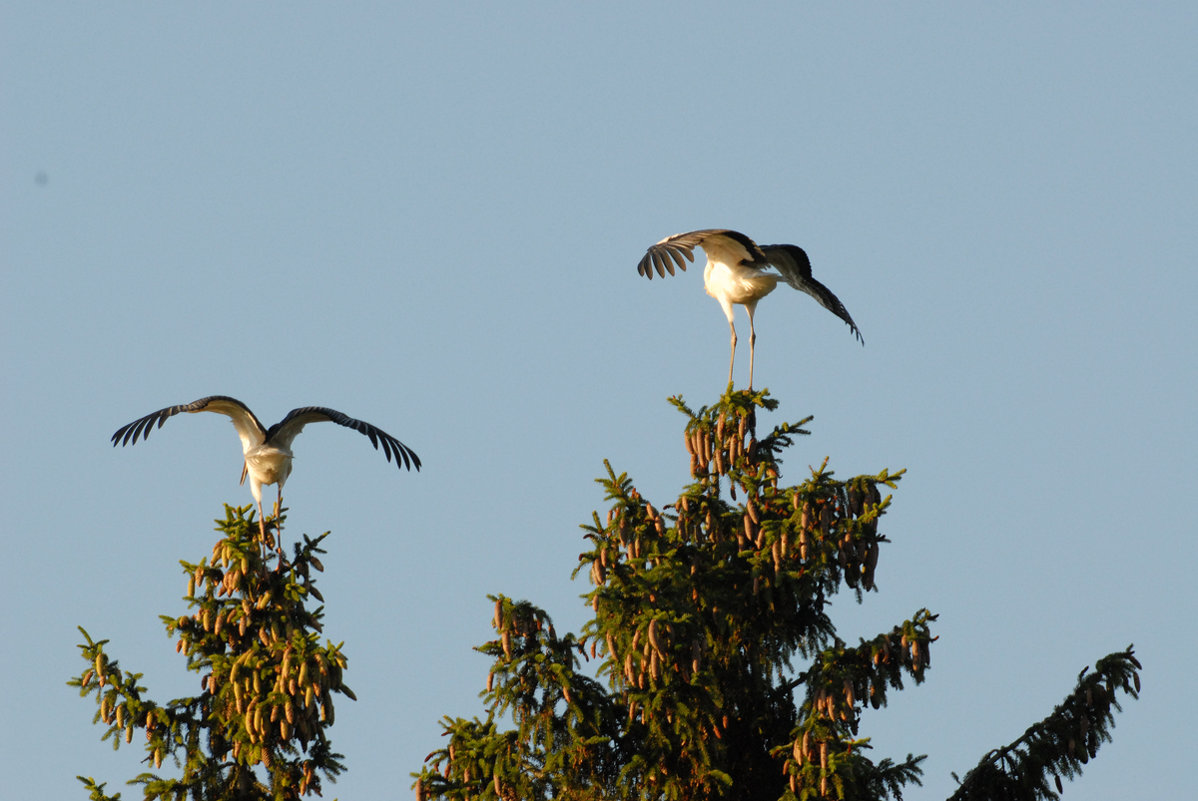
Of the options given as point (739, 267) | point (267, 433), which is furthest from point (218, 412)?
point (739, 267)

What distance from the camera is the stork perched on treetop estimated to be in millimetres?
17953

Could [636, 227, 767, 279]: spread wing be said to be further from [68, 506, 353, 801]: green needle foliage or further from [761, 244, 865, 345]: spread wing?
[68, 506, 353, 801]: green needle foliage

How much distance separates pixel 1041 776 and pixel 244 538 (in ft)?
21.1

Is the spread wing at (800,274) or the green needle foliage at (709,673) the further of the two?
the spread wing at (800,274)

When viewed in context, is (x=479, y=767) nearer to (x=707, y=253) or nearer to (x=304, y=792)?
(x=304, y=792)

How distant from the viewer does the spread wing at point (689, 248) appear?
17797 mm

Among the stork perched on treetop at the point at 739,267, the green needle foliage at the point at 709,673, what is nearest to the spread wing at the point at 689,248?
the stork perched on treetop at the point at 739,267

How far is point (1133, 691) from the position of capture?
46.1 feet

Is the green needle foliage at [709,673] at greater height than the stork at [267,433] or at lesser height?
lesser

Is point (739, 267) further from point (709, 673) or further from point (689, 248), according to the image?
point (709, 673)

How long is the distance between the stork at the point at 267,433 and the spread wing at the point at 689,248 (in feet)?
9.73

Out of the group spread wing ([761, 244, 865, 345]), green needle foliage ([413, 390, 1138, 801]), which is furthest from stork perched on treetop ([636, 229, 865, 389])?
green needle foliage ([413, 390, 1138, 801])

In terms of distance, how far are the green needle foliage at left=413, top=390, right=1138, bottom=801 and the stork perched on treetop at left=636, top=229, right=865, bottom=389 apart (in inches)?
131

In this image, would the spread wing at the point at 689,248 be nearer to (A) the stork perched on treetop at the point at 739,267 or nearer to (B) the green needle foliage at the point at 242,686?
(A) the stork perched on treetop at the point at 739,267
